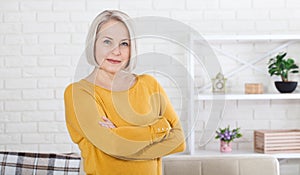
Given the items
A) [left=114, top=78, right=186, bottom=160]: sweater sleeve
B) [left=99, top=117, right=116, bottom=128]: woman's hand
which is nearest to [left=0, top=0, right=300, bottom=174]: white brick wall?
[left=114, top=78, right=186, bottom=160]: sweater sleeve

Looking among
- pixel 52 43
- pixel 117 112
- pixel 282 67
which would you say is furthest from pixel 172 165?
pixel 52 43

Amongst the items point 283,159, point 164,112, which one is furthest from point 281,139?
point 164,112

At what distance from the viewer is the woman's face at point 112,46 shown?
1.80 meters

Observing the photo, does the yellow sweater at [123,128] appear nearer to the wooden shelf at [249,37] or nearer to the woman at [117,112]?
the woman at [117,112]

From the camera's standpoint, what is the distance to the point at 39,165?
241 centimetres

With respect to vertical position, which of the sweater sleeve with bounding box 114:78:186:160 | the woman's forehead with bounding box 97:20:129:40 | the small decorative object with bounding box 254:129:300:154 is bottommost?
the small decorative object with bounding box 254:129:300:154

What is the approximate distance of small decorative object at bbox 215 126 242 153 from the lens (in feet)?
9.73

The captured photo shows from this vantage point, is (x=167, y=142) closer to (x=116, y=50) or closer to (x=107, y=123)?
(x=107, y=123)

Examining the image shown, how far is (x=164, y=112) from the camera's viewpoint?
72.4 inches

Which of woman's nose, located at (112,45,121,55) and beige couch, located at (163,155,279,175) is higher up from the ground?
woman's nose, located at (112,45,121,55)

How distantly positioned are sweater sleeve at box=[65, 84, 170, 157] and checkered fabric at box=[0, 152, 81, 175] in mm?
614

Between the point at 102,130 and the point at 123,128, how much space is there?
0.07 metres

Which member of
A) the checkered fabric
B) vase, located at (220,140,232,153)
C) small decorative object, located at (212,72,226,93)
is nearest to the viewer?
the checkered fabric

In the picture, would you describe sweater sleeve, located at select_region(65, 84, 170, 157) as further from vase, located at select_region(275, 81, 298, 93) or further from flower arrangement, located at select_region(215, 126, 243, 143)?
vase, located at select_region(275, 81, 298, 93)
